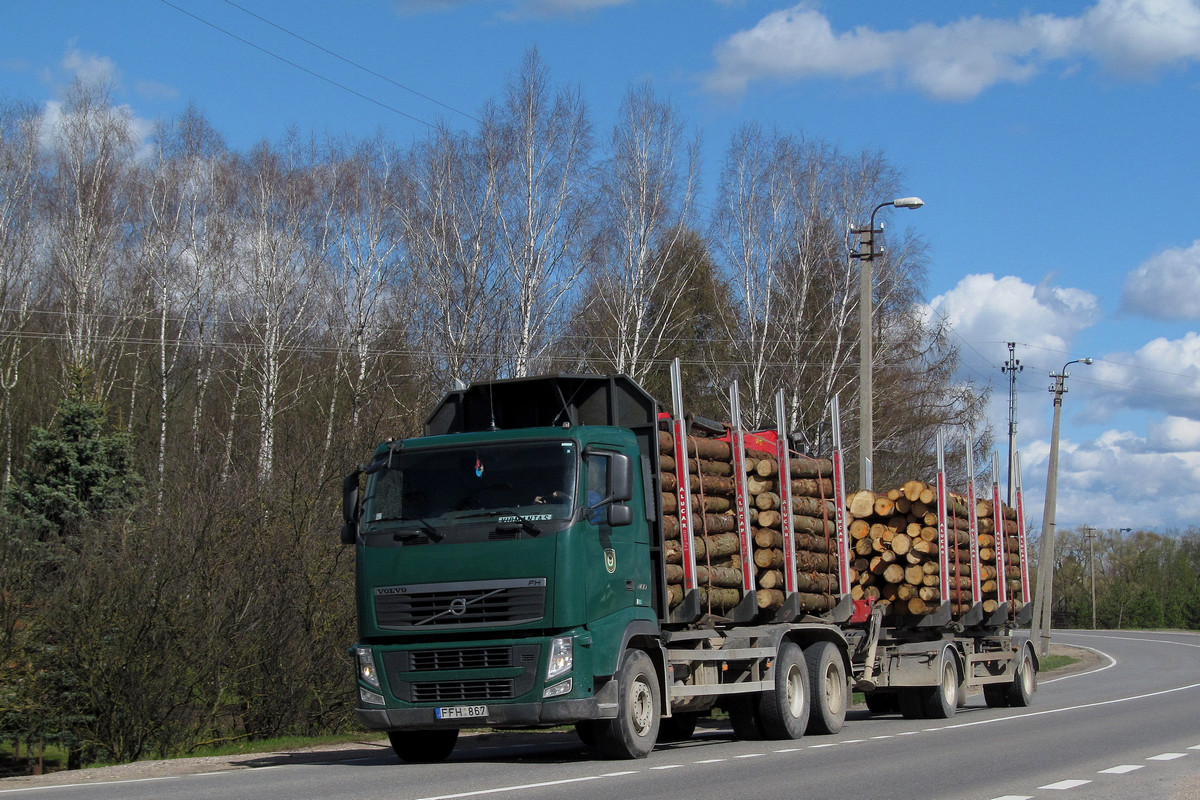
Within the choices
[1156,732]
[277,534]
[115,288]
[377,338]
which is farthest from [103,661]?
[115,288]

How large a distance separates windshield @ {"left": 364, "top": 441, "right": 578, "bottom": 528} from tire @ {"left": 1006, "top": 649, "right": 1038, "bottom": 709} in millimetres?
11989

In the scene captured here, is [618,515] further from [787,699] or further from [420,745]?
[787,699]

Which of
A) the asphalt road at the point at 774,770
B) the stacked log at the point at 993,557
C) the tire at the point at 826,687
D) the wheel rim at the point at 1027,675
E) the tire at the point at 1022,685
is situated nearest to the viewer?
the asphalt road at the point at 774,770

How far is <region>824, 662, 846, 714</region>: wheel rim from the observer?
15117 mm

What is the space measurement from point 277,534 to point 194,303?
17.9 meters

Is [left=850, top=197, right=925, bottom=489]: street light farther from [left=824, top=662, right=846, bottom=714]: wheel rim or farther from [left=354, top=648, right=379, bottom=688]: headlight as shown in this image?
[left=354, top=648, right=379, bottom=688]: headlight

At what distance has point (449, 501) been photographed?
11.4 meters

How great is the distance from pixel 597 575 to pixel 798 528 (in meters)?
4.34

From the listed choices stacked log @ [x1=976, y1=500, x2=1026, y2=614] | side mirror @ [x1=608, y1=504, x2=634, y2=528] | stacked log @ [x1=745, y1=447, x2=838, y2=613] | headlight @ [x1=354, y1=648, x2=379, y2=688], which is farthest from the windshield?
stacked log @ [x1=976, y1=500, x2=1026, y2=614]

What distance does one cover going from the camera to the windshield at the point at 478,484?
11.3m

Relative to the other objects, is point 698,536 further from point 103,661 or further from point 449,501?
point 103,661

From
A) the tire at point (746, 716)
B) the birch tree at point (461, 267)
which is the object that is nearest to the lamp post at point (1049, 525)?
the birch tree at point (461, 267)

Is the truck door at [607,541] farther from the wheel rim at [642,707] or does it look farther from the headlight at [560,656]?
the wheel rim at [642,707]

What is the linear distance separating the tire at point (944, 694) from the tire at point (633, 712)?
709 cm
